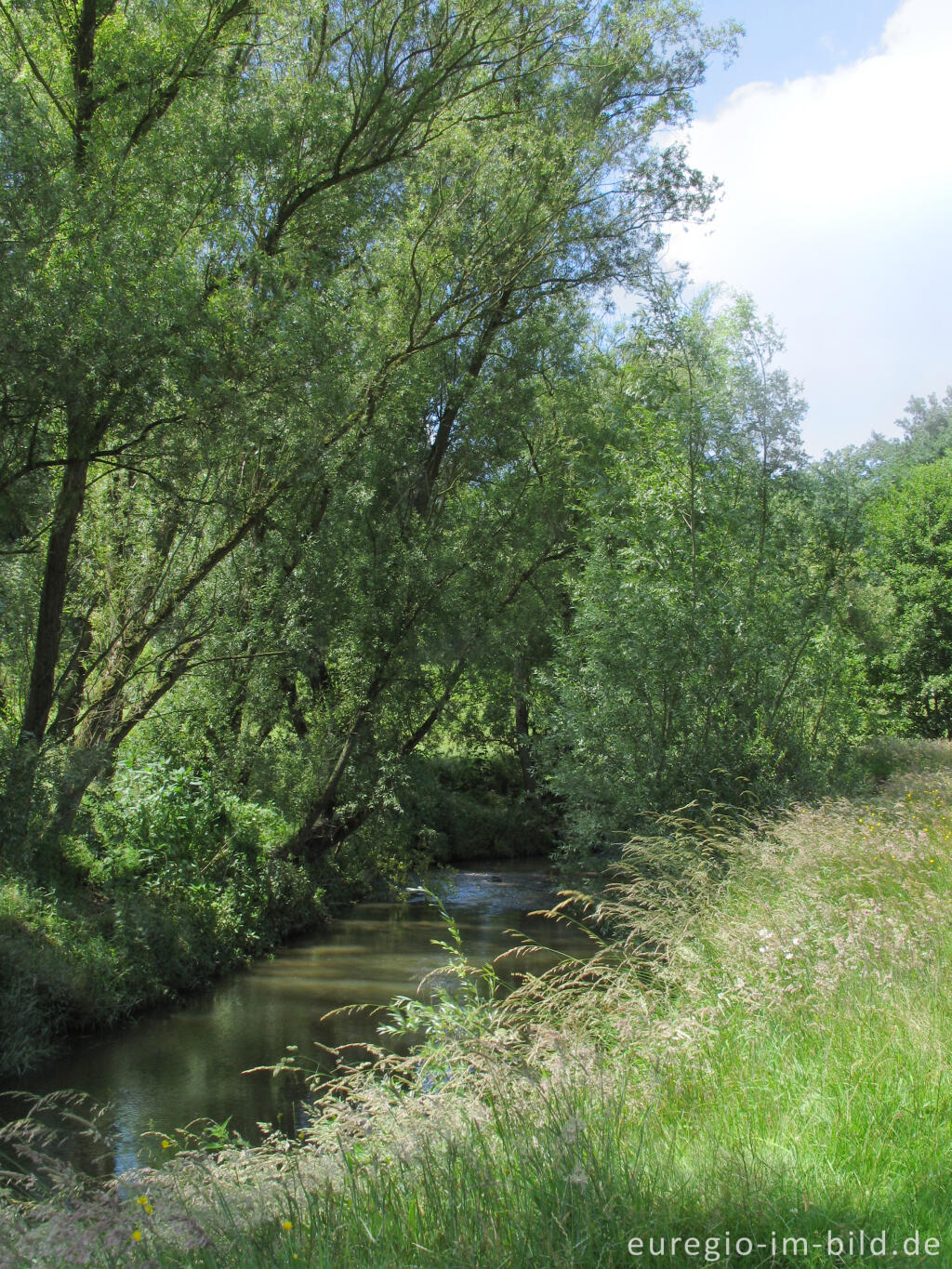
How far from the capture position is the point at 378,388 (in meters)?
14.1

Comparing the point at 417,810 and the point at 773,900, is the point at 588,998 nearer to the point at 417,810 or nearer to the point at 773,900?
the point at 773,900

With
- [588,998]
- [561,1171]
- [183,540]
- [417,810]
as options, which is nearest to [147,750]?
[183,540]

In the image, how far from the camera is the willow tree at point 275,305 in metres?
9.30

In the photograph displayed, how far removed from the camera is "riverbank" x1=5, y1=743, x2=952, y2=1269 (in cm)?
259

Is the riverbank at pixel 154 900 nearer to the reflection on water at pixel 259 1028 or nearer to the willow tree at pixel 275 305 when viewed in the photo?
the reflection on water at pixel 259 1028

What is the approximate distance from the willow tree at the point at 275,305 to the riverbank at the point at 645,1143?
7.03 m

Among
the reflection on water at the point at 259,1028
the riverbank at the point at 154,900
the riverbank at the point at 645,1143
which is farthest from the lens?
the riverbank at the point at 154,900

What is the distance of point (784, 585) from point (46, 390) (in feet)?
30.4

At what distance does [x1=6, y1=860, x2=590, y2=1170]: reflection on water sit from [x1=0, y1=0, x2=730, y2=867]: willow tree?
7.63 feet

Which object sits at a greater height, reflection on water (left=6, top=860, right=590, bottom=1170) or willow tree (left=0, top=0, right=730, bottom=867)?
willow tree (left=0, top=0, right=730, bottom=867)

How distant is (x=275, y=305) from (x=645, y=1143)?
10.3 meters

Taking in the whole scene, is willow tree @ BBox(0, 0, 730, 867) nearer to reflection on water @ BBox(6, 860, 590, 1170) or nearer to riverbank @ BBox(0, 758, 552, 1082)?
riverbank @ BBox(0, 758, 552, 1082)

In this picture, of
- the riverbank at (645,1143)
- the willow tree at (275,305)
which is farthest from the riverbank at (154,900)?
the riverbank at (645,1143)

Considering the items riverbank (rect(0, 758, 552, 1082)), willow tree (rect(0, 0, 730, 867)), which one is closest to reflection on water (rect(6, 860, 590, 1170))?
riverbank (rect(0, 758, 552, 1082))
